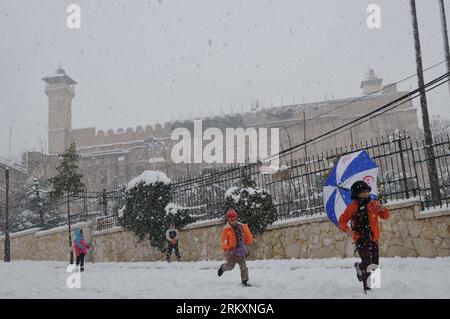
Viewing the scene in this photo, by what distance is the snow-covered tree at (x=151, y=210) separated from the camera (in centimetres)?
1438

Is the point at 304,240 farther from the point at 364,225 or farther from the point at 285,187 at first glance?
the point at 364,225

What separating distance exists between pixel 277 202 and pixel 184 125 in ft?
158

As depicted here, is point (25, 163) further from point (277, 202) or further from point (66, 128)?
point (277, 202)

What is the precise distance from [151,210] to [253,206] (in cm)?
422

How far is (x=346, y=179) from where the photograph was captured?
22.7 feet

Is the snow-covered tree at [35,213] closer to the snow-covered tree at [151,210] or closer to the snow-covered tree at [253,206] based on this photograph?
the snow-covered tree at [151,210]

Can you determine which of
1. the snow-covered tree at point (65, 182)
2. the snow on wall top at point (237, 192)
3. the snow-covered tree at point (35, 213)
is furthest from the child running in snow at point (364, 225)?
the snow-covered tree at point (65, 182)

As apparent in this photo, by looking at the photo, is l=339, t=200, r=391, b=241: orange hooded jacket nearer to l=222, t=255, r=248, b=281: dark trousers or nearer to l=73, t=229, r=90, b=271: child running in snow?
l=222, t=255, r=248, b=281: dark trousers

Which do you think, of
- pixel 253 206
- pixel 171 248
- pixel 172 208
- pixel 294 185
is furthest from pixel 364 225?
pixel 172 208

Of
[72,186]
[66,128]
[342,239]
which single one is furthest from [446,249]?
[66,128]

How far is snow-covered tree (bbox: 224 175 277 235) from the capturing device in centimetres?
1204

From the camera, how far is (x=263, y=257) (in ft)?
40.0

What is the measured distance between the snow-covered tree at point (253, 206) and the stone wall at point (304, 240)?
11.7 inches
